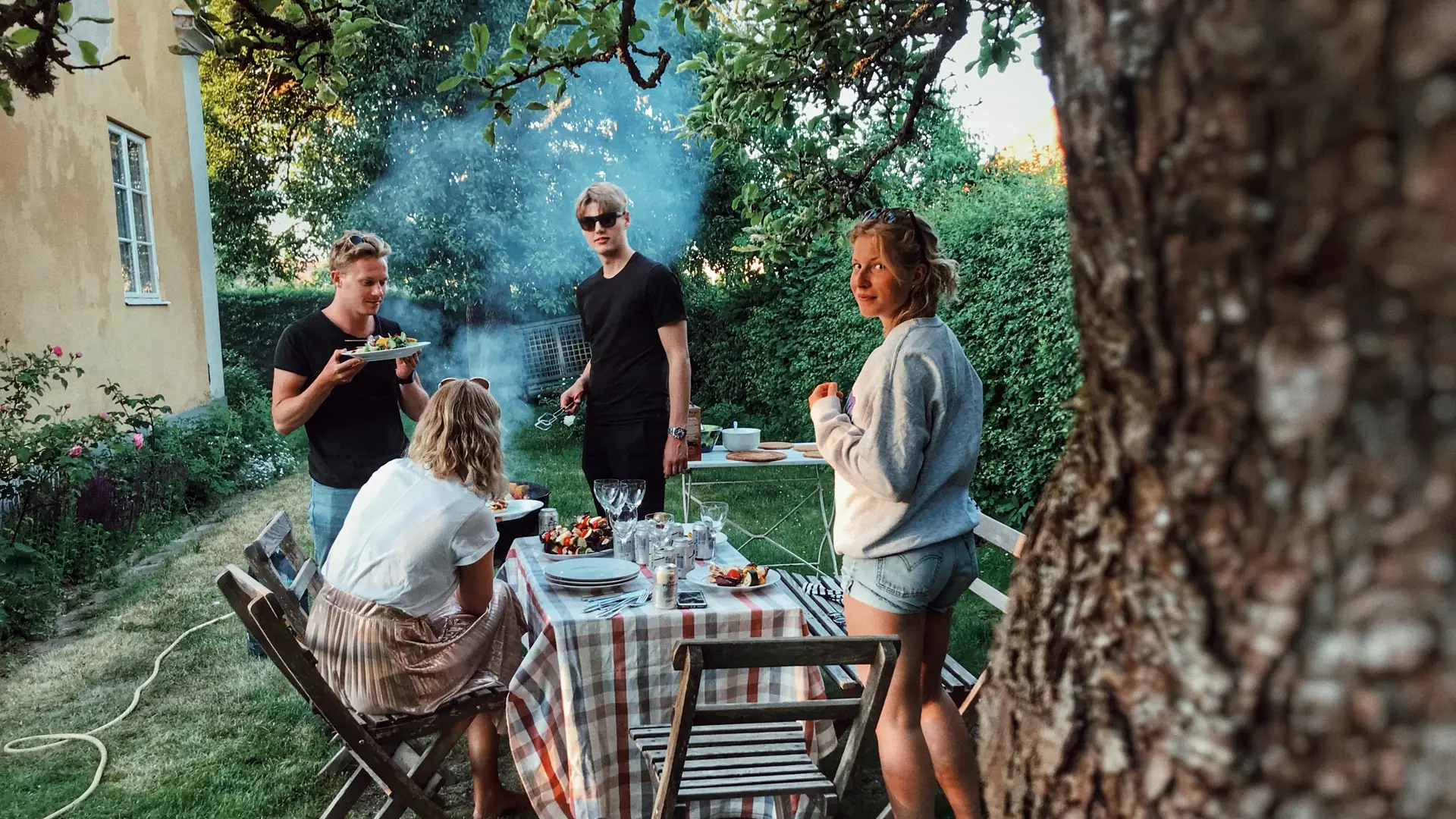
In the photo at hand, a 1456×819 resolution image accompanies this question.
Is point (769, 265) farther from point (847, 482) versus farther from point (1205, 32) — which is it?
point (1205, 32)

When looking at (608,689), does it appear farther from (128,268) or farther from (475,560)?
(128,268)

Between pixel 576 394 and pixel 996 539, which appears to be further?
pixel 576 394

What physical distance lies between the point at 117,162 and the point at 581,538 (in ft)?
27.2

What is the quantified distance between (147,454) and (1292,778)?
8.72 m

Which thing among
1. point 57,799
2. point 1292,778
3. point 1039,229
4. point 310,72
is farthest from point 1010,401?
point 1292,778

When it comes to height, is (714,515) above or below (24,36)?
below

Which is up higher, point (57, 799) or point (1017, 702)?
point (1017, 702)

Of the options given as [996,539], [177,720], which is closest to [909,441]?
[996,539]

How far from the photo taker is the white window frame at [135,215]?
917cm

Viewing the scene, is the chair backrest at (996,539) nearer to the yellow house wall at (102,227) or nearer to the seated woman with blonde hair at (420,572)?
the seated woman with blonde hair at (420,572)

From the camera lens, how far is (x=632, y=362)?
4.36 metres

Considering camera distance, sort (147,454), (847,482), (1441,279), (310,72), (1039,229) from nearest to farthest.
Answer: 1. (1441,279)
2. (310,72)
3. (847,482)
4. (1039,229)
5. (147,454)

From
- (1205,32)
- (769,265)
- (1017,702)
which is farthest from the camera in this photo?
(769,265)

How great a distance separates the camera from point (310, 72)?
263 cm
